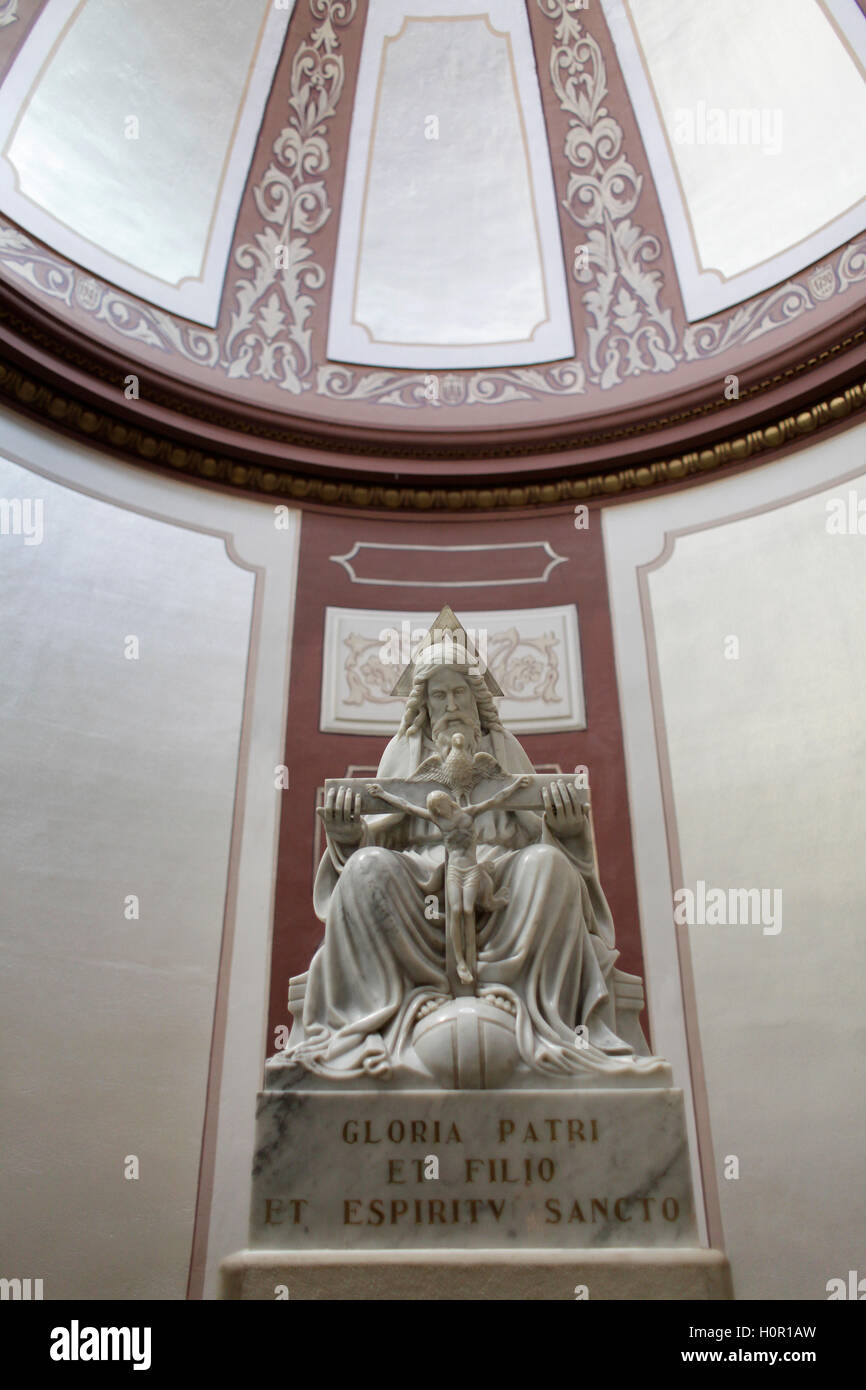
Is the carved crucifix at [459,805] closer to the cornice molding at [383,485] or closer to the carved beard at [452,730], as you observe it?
the carved beard at [452,730]

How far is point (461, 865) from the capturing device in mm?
3217

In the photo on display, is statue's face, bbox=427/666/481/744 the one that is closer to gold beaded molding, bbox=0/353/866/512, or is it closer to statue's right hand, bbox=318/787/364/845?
statue's right hand, bbox=318/787/364/845

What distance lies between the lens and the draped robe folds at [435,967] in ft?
9.42

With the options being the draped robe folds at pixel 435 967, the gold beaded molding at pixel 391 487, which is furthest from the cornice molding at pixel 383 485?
the draped robe folds at pixel 435 967

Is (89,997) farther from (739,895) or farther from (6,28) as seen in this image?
(6,28)

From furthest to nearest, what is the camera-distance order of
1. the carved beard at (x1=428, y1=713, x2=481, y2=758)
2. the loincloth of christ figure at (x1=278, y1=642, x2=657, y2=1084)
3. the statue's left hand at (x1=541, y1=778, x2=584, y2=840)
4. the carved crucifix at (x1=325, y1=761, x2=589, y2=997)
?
the carved beard at (x1=428, y1=713, x2=481, y2=758) → the statue's left hand at (x1=541, y1=778, x2=584, y2=840) → the carved crucifix at (x1=325, y1=761, x2=589, y2=997) → the loincloth of christ figure at (x1=278, y1=642, x2=657, y2=1084)

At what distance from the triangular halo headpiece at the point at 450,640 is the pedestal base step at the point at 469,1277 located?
1.96m

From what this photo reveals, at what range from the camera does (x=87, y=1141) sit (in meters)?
4.79

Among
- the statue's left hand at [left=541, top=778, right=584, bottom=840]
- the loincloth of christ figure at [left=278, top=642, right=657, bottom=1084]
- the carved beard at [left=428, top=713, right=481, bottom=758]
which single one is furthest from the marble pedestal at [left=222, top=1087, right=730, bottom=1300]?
the carved beard at [left=428, top=713, right=481, bottom=758]

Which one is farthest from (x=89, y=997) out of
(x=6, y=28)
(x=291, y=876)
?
(x=6, y=28)

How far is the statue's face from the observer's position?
3770 mm

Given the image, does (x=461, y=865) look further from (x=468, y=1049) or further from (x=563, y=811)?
(x=468, y=1049)

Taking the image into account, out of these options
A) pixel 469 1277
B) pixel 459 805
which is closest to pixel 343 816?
pixel 459 805

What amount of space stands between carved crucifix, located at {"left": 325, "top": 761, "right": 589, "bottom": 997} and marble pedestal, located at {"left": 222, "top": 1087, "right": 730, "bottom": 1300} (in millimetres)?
422
